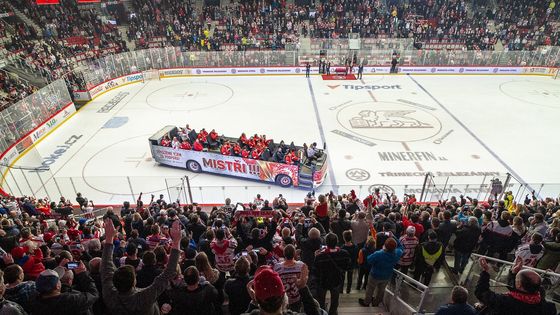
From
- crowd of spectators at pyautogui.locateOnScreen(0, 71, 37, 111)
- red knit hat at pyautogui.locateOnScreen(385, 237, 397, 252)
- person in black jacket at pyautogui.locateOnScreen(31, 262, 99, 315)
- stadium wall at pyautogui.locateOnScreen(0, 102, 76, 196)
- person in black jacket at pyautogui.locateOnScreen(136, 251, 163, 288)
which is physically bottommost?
stadium wall at pyautogui.locateOnScreen(0, 102, 76, 196)

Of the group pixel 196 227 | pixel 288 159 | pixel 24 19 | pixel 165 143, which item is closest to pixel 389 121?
pixel 288 159

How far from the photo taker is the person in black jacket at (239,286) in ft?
11.0

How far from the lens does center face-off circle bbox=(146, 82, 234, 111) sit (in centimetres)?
1916

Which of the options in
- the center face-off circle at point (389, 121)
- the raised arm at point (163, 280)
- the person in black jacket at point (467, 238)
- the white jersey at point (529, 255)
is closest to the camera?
the raised arm at point (163, 280)

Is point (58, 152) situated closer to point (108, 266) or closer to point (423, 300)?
point (108, 266)

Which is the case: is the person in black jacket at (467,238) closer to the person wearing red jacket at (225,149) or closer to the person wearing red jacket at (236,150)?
the person wearing red jacket at (236,150)

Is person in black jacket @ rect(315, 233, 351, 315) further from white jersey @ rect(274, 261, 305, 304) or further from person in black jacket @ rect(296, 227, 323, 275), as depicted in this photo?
white jersey @ rect(274, 261, 305, 304)

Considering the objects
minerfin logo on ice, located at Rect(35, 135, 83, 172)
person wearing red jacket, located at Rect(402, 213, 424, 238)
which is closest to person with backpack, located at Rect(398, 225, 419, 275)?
person wearing red jacket, located at Rect(402, 213, 424, 238)

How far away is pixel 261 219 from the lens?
5871 millimetres

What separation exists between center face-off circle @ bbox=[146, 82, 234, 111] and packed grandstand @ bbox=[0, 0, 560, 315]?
2773mm

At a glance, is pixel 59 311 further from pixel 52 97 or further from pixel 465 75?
pixel 465 75

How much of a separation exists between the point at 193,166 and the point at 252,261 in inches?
365

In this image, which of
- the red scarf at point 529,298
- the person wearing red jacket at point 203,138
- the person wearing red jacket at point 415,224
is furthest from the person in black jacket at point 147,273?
the person wearing red jacket at point 203,138

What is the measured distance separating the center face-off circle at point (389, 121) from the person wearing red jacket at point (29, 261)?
1303 centimetres
